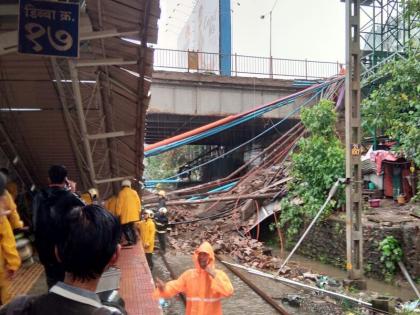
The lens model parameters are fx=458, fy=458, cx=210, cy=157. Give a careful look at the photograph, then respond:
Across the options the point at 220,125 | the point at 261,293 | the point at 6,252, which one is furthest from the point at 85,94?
the point at 220,125

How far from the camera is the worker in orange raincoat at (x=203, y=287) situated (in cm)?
404

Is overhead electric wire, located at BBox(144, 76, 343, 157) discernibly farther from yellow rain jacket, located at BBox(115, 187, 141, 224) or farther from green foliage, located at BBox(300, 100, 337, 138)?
yellow rain jacket, located at BBox(115, 187, 141, 224)

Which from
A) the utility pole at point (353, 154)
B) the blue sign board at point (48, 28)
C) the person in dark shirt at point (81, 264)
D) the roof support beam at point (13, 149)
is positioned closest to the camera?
the person in dark shirt at point (81, 264)

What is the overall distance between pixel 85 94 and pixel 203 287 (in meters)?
4.86

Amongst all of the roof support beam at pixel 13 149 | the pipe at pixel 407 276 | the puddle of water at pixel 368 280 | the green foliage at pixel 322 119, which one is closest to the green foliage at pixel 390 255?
the pipe at pixel 407 276

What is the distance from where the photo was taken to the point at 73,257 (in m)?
1.50

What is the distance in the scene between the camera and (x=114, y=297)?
1983mm

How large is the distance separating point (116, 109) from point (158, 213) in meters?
5.10

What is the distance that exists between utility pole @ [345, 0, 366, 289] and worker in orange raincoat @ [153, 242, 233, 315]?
6018 millimetres

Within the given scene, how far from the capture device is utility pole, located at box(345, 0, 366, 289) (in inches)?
370

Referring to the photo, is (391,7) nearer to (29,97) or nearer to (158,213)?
(158,213)

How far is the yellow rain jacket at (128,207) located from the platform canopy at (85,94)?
75 cm

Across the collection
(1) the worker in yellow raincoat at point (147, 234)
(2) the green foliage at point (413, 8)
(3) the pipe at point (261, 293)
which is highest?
(2) the green foliage at point (413, 8)

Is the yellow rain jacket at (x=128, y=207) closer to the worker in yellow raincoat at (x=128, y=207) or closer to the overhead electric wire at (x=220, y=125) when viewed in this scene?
the worker in yellow raincoat at (x=128, y=207)
